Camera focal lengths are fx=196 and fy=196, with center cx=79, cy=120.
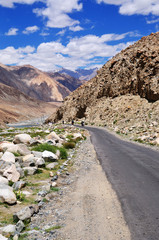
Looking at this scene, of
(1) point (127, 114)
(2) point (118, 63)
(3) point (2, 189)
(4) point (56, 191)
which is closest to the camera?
(3) point (2, 189)

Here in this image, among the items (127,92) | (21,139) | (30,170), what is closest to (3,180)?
(30,170)

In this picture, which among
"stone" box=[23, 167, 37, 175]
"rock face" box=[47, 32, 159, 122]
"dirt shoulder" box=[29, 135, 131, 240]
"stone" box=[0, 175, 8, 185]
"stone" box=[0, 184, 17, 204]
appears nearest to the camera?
"dirt shoulder" box=[29, 135, 131, 240]

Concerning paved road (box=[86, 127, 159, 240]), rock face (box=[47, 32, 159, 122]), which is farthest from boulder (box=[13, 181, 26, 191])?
rock face (box=[47, 32, 159, 122])

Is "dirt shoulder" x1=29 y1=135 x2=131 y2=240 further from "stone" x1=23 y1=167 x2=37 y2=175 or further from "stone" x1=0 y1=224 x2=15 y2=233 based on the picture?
"stone" x1=23 y1=167 x2=37 y2=175

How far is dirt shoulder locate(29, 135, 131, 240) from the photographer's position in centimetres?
564

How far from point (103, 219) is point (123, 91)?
54770mm

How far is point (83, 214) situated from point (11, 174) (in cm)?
469

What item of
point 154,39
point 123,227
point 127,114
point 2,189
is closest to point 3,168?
point 2,189

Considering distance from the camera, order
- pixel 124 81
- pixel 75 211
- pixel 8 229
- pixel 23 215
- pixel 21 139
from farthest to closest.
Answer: pixel 124 81
pixel 21 139
pixel 75 211
pixel 23 215
pixel 8 229

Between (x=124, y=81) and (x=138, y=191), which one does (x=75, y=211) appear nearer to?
(x=138, y=191)

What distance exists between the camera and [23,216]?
6.40 metres

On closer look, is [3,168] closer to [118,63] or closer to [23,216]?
[23,216]

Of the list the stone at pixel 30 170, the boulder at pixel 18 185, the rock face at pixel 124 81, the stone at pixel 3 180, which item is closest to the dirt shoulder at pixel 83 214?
the boulder at pixel 18 185

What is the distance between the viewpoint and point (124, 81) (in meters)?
58.8
